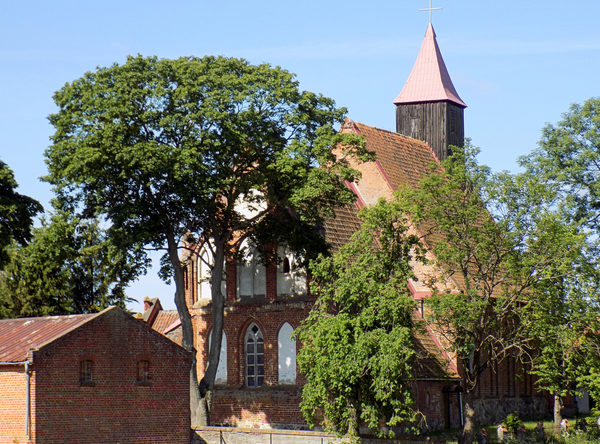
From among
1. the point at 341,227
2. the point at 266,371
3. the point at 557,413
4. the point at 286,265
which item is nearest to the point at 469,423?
the point at 557,413

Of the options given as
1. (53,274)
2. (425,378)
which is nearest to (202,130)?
(425,378)

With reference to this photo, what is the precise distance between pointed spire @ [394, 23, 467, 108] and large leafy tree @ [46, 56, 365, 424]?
→ 1590 cm

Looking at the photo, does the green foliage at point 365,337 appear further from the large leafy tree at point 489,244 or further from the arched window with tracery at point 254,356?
the arched window with tracery at point 254,356

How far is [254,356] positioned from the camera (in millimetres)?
33656

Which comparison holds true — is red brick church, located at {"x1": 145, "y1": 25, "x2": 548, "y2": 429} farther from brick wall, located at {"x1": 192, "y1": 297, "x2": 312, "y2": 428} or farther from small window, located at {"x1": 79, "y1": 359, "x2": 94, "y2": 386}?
small window, located at {"x1": 79, "y1": 359, "x2": 94, "y2": 386}

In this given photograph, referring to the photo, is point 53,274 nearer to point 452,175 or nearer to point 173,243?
point 173,243

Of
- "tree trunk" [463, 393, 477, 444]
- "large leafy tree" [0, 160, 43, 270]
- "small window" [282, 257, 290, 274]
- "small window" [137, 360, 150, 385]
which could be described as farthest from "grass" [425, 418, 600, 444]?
"large leafy tree" [0, 160, 43, 270]

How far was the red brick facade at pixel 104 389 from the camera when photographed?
80.1 ft

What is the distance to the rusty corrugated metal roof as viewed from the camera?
81.9 ft

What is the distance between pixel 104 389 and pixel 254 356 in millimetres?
8649

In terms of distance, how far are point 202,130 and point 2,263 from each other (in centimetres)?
792

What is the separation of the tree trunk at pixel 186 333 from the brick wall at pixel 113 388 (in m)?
1.17

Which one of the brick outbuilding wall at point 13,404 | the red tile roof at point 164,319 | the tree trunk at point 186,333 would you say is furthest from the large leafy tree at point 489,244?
the red tile roof at point 164,319

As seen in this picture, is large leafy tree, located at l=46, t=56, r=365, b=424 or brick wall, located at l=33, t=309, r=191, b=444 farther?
large leafy tree, located at l=46, t=56, r=365, b=424
